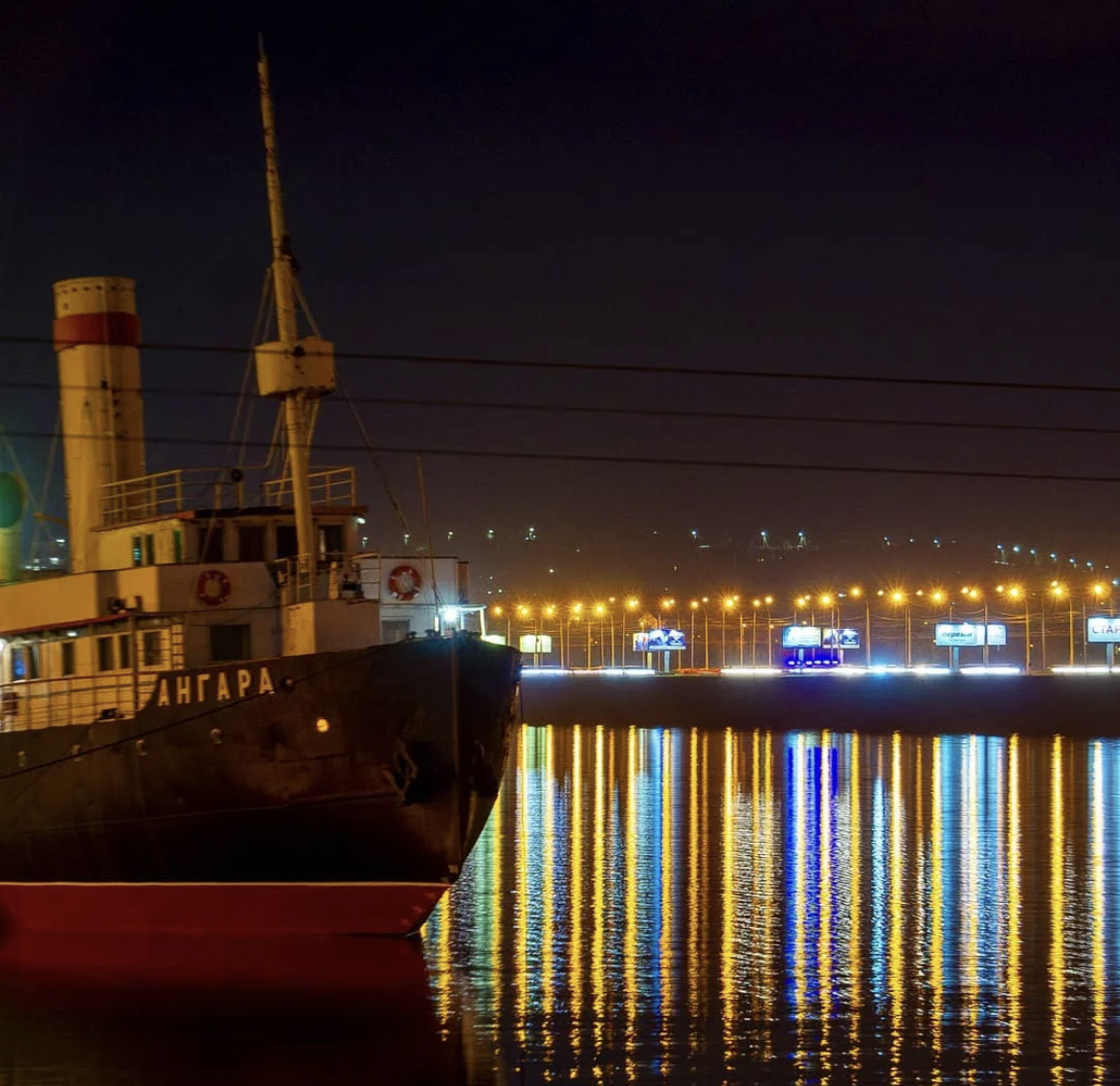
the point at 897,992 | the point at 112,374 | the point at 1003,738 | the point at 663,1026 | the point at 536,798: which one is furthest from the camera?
the point at 1003,738

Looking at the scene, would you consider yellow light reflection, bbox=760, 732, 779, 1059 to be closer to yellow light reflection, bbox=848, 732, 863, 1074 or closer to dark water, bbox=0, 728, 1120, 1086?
dark water, bbox=0, 728, 1120, 1086

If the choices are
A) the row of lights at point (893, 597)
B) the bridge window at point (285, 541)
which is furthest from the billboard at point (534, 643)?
the bridge window at point (285, 541)

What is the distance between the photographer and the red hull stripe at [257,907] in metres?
27.5

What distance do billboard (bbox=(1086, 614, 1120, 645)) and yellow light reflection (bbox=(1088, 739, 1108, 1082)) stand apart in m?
52.7

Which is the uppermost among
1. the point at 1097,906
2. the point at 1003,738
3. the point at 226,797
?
the point at 226,797

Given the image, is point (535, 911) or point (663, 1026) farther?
point (535, 911)

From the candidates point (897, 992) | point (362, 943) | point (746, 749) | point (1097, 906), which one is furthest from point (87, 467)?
point (746, 749)

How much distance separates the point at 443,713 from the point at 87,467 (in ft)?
39.7

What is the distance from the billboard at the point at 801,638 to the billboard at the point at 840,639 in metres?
1.31

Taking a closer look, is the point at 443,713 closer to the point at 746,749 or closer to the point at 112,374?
the point at 112,374

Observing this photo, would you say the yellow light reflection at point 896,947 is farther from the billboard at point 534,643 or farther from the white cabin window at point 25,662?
the billboard at point 534,643

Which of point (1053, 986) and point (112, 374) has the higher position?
point (112, 374)

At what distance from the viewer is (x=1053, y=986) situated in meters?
25.3

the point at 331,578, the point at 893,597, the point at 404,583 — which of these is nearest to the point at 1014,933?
the point at 404,583
